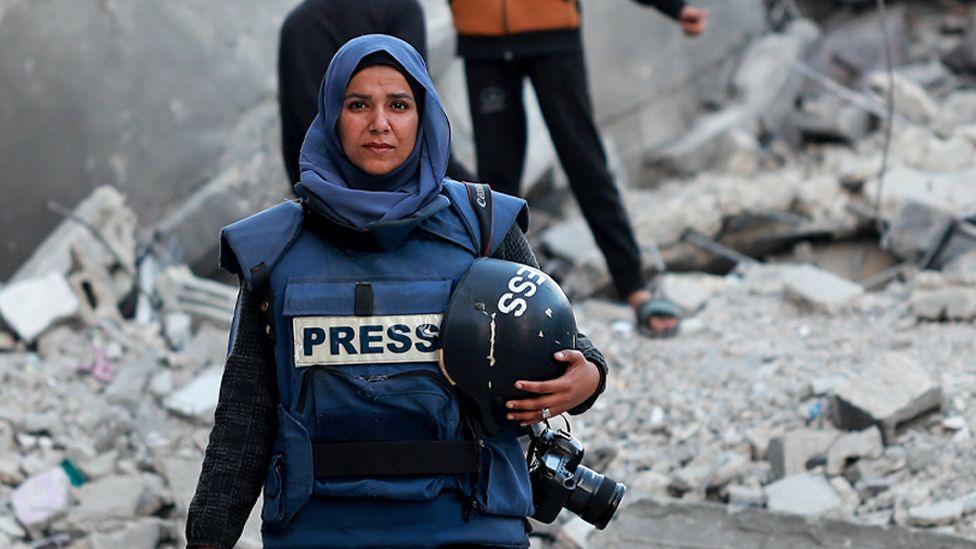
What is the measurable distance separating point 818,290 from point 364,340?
376 centimetres

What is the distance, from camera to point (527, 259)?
2.54m

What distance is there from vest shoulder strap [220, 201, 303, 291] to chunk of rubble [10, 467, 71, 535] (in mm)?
2378

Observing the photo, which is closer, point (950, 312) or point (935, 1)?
point (950, 312)

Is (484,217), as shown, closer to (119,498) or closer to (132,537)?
(132,537)

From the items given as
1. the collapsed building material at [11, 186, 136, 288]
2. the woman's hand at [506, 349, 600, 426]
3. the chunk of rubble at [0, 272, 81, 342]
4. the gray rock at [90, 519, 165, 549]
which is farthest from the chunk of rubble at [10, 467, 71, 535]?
the woman's hand at [506, 349, 600, 426]

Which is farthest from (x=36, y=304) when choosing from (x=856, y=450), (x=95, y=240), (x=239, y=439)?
(x=239, y=439)

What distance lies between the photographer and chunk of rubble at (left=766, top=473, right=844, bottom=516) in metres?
4.09

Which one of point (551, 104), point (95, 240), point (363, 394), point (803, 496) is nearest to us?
point (363, 394)

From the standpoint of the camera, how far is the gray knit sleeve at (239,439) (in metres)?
2.43

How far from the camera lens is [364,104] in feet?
7.99

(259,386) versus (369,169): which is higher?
(369,169)

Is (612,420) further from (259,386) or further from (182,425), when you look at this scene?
(259,386)

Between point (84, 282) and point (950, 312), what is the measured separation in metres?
3.63

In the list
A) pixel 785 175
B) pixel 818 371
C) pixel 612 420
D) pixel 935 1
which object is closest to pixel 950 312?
pixel 818 371
